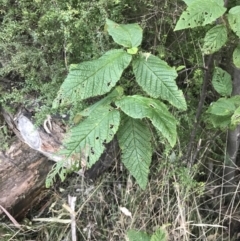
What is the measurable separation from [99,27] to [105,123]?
773 mm

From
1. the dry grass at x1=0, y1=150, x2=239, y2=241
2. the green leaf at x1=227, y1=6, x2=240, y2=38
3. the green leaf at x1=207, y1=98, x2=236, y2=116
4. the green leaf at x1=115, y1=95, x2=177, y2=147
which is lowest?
the dry grass at x1=0, y1=150, x2=239, y2=241

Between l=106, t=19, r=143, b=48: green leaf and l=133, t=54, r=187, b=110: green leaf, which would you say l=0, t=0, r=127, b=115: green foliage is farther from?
l=133, t=54, r=187, b=110: green leaf

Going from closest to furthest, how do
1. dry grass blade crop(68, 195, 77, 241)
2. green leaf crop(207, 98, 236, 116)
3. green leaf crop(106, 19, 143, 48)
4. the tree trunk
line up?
green leaf crop(106, 19, 143, 48)
green leaf crop(207, 98, 236, 116)
the tree trunk
dry grass blade crop(68, 195, 77, 241)

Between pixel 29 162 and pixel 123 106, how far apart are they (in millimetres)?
1021

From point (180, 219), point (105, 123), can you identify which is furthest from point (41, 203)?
point (105, 123)

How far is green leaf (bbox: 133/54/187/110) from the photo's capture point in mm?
1316

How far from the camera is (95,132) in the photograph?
1.23m

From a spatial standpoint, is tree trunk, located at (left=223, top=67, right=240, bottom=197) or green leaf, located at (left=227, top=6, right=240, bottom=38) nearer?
green leaf, located at (left=227, top=6, right=240, bottom=38)

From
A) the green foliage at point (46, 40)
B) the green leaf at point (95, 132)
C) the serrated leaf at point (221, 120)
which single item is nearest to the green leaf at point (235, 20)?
the serrated leaf at point (221, 120)

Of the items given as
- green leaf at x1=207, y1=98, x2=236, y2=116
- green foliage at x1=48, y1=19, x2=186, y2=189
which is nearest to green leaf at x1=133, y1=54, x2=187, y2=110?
green foliage at x1=48, y1=19, x2=186, y2=189

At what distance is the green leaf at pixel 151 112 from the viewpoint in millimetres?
1228

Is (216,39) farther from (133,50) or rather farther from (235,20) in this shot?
(133,50)

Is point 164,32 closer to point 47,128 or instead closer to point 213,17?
point 213,17

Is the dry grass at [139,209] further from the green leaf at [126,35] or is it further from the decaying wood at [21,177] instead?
the green leaf at [126,35]
